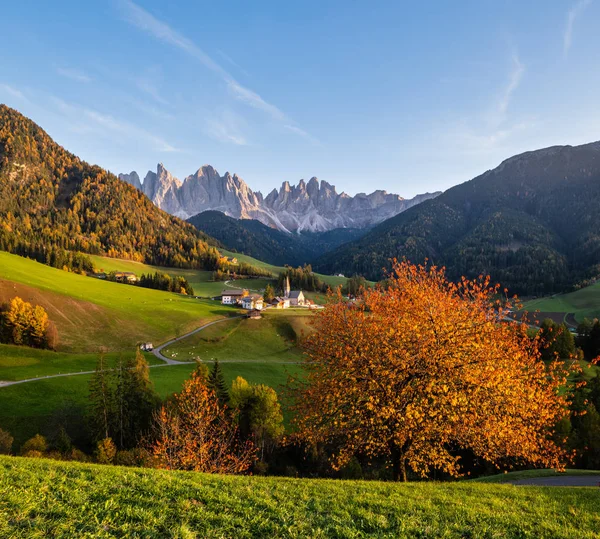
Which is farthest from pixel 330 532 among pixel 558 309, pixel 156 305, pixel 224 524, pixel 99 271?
pixel 558 309

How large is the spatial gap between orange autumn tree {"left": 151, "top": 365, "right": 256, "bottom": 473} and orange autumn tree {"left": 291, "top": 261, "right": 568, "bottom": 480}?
23464 mm

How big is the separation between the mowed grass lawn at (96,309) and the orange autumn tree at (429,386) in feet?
271

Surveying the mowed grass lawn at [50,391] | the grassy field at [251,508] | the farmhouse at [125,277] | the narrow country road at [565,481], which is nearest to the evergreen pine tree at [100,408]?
the mowed grass lawn at [50,391]

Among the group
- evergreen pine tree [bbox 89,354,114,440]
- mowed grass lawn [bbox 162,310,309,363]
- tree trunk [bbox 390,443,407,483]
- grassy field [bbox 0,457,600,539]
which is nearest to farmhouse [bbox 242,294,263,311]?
mowed grass lawn [bbox 162,310,309,363]

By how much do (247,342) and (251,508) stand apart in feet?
311

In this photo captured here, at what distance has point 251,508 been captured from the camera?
11.2 meters

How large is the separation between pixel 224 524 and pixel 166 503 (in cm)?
268

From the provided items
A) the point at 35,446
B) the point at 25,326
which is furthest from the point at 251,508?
the point at 25,326

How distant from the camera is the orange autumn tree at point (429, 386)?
19.4 meters

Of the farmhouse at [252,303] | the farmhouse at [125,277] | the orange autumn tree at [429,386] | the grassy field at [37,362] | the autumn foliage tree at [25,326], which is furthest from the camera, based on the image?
the farmhouse at [125,277]

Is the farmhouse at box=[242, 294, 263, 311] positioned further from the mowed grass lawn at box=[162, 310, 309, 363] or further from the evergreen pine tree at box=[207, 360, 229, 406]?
the evergreen pine tree at box=[207, 360, 229, 406]

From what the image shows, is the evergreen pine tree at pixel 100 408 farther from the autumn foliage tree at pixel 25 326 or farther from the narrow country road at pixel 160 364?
the autumn foliage tree at pixel 25 326

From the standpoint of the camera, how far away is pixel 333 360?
23.7 m

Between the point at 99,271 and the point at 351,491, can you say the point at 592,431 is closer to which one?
the point at 351,491
